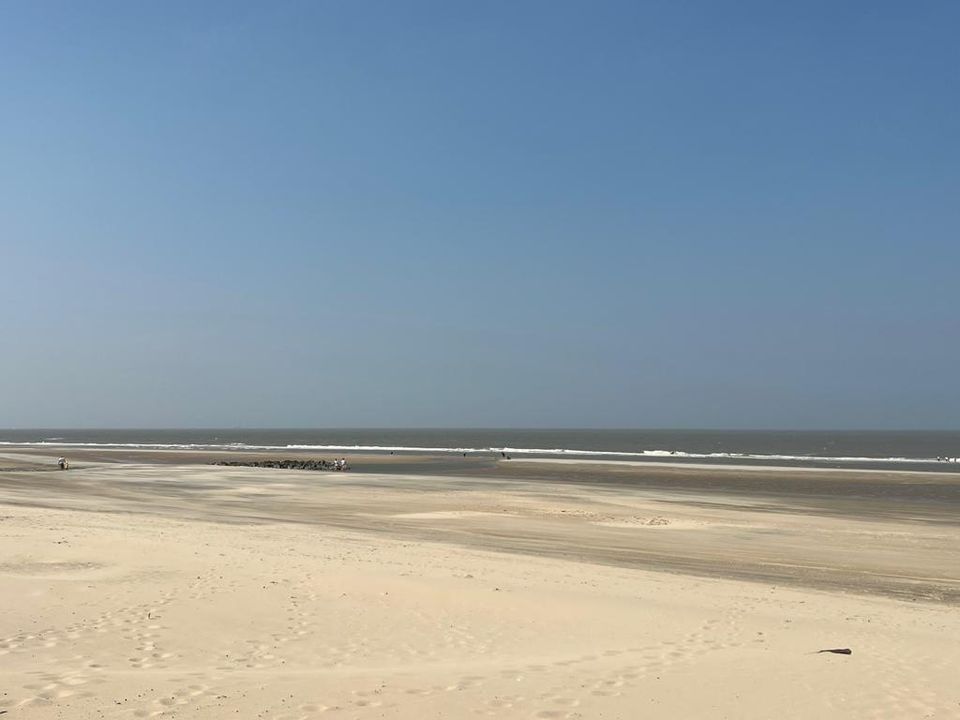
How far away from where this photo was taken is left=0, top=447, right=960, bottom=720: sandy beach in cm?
842

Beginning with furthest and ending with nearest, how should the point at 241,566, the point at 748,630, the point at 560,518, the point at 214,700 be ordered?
the point at 560,518 → the point at 241,566 → the point at 748,630 → the point at 214,700

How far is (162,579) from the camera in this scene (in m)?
14.2

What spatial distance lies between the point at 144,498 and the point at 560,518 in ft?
64.7

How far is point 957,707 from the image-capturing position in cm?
848

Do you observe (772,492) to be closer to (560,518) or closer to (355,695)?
(560,518)

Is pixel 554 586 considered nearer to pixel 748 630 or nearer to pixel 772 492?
pixel 748 630

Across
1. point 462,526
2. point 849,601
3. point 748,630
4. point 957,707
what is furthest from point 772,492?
point 957,707

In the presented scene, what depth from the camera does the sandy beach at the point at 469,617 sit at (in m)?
8.42

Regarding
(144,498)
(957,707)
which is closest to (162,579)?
(957,707)

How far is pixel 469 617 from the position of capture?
12.3 m

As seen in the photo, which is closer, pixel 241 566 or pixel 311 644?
pixel 311 644

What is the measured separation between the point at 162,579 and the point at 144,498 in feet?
77.8

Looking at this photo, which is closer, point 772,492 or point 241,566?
point 241,566

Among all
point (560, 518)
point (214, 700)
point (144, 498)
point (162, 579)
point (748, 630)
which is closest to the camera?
point (214, 700)
